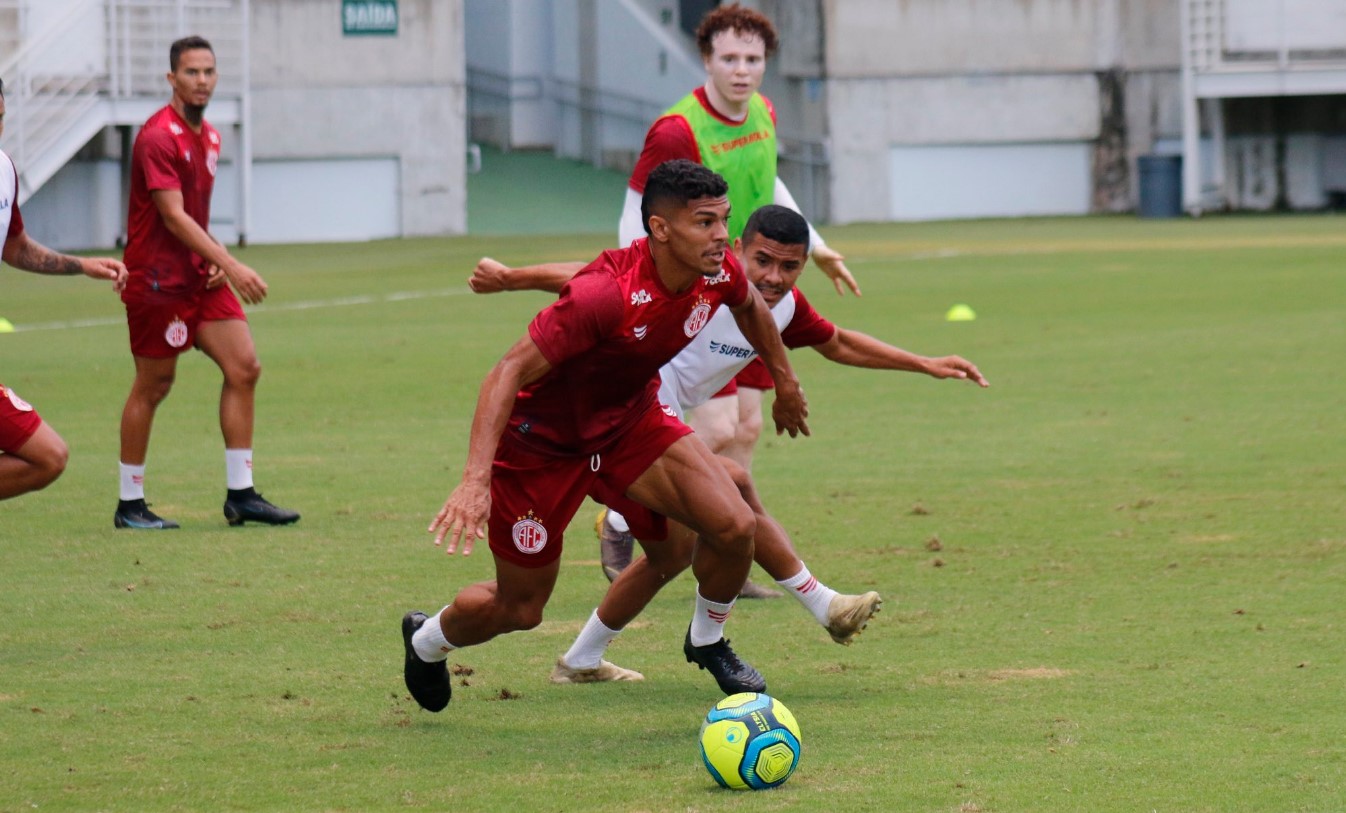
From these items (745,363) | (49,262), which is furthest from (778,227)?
(49,262)

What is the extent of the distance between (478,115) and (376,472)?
121ft

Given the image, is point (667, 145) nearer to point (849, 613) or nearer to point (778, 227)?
point (778, 227)

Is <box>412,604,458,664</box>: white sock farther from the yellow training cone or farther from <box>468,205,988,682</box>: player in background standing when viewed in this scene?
the yellow training cone

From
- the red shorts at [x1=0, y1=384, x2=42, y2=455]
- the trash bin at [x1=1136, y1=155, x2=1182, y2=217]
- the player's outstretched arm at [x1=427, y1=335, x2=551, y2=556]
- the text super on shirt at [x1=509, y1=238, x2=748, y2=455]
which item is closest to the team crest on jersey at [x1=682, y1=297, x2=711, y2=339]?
the text super on shirt at [x1=509, y1=238, x2=748, y2=455]

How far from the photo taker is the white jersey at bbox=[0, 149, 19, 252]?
7.42 metres

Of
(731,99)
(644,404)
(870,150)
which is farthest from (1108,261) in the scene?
(644,404)

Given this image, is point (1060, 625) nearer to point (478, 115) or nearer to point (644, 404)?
point (644, 404)

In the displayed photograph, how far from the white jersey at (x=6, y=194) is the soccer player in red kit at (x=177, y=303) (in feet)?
6.49

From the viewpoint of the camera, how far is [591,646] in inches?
256

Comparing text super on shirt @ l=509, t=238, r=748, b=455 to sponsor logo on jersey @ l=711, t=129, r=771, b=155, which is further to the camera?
sponsor logo on jersey @ l=711, t=129, r=771, b=155

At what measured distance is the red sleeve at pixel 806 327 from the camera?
23.2 ft

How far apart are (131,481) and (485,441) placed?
4.69 meters

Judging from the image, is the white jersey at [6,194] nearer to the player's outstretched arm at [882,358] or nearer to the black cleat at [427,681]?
the black cleat at [427,681]

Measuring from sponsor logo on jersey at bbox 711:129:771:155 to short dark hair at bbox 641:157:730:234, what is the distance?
2.32 meters
